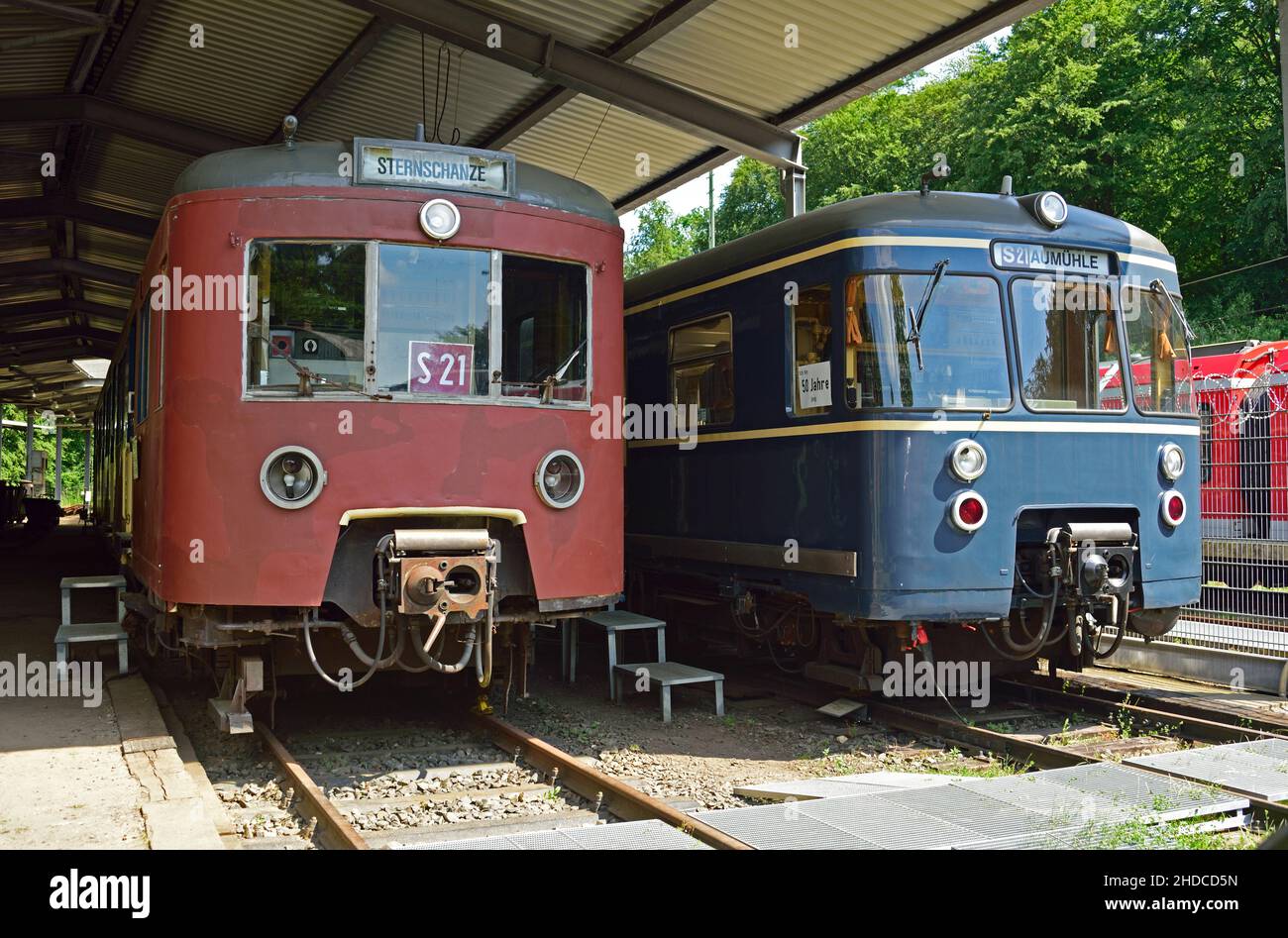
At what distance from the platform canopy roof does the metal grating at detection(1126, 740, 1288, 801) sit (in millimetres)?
6400

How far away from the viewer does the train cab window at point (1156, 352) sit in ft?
27.2

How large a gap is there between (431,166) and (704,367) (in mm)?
3289

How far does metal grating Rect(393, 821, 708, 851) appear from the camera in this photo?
15.8 feet

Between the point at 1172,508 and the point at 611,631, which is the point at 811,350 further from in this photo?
the point at 1172,508

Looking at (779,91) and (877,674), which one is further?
(779,91)

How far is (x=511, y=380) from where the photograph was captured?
7.08 meters

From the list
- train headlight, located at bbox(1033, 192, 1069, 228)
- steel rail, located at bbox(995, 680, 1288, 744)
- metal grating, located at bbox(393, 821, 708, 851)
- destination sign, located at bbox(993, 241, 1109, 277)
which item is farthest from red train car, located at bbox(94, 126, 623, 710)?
steel rail, located at bbox(995, 680, 1288, 744)

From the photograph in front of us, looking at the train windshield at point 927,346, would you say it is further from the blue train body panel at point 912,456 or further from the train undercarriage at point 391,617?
the train undercarriage at point 391,617

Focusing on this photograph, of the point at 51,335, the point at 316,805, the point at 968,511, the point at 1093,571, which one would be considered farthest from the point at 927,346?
the point at 51,335

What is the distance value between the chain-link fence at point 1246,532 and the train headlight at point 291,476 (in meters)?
7.76

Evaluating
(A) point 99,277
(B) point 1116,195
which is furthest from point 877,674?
(B) point 1116,195
